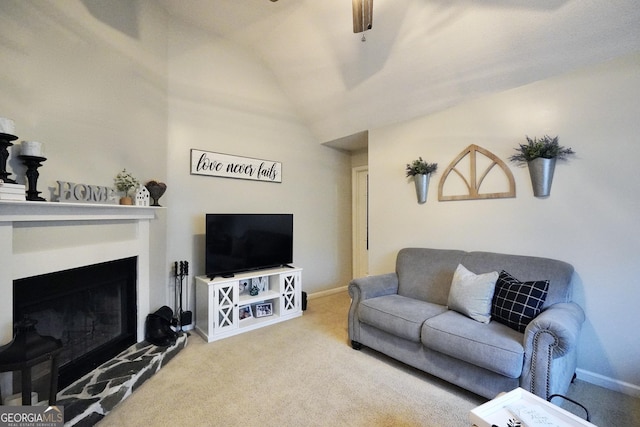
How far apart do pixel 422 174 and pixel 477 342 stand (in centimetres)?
183

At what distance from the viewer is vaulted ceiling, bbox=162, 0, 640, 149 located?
2.03 m

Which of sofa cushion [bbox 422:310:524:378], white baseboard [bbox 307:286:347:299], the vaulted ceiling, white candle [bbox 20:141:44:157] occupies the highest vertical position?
the vaulted ceiling

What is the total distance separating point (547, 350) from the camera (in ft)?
5.34

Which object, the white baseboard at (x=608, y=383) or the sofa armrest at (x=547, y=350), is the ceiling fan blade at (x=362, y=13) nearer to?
the sofa armrest at (x=547, y=350)

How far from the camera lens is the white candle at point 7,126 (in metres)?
1.51

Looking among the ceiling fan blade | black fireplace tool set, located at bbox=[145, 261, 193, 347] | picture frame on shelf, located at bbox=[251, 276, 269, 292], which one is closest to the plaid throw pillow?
the ceiling fan blade

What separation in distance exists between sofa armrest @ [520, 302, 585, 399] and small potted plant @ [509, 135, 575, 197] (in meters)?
1.10

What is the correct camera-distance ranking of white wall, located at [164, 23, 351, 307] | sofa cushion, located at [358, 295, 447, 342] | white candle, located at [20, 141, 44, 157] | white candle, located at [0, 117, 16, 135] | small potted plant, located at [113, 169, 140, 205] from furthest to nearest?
1. white wall, located at [164, 23, 351, 307]
2. small potted plant, located at [113, 169, 140, 205]
3. sofa cushion, located at [358, 295, 447, 342]
4. white candle, located at [20, 141, 44, 157]
5. white candle, located at [0, 117, 16, 135]

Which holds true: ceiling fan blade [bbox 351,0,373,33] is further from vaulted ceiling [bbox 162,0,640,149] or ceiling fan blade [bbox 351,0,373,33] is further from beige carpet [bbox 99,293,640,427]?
beige carpet [bbox 99,293,640,427]

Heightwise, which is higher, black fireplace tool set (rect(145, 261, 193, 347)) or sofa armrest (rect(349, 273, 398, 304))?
sofa armrest (rect(349, 273, 398, 304))

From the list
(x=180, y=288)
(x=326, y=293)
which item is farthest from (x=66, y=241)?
(x=326, y=293)

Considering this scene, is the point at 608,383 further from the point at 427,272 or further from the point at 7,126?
the point at 7,126

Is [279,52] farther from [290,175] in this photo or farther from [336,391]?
[336,391]

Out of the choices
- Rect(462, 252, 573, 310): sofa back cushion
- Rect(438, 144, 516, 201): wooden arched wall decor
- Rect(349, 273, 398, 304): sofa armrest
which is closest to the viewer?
Rect(462, 252, 573, 310): sofa back cushion
